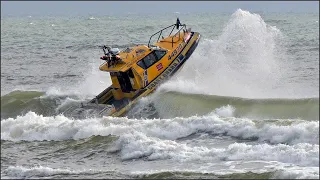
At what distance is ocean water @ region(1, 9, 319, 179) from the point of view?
11633mm

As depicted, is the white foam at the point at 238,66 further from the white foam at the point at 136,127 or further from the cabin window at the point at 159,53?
the white foam at the point at 136,127

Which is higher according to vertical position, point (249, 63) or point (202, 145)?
point (249, 63)

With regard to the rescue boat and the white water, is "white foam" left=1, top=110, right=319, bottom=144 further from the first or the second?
the white water

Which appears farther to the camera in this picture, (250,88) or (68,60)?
(68,60)

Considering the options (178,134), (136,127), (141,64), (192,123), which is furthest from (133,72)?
(178,134)

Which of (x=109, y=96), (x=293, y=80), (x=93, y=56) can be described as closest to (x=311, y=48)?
(x=293, y=80)

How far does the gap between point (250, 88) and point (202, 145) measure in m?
7.18

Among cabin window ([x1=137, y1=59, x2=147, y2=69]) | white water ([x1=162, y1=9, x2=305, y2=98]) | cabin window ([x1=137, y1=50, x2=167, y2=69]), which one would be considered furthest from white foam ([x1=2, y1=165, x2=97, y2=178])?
white water ([x1=162, y1=9, x2=305, y2=98])

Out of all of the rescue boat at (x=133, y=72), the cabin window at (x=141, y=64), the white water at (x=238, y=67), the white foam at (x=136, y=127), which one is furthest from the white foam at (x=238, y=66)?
the white foam at (x=136, y=127)

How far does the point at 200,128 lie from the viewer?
48.8 ft

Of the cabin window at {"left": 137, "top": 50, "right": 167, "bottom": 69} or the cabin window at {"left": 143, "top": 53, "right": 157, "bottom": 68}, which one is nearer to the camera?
the cabin window at {"left": 137, "top": 50, "right": 167, "bottom": 69}

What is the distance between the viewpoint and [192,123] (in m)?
15.1

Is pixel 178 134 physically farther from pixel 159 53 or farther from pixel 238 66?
pixel 238 66

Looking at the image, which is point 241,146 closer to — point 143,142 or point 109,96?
point 143,142
